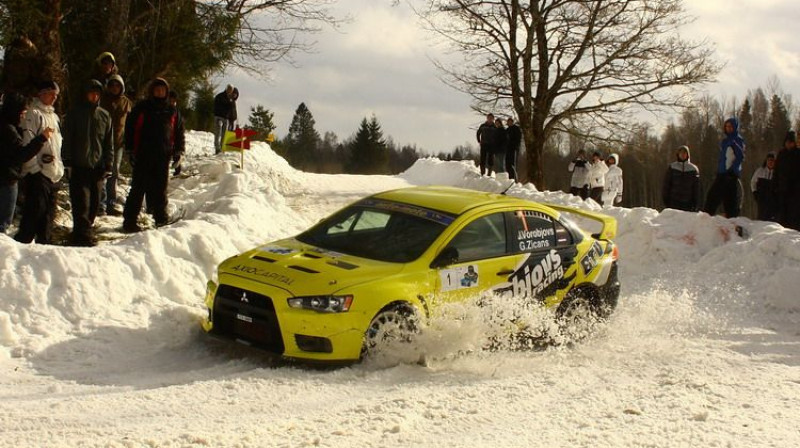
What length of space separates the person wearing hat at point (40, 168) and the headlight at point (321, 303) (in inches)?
150

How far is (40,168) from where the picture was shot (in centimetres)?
846

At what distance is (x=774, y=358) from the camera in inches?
319

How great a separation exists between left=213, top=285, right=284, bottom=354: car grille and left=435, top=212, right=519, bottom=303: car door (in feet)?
4.81

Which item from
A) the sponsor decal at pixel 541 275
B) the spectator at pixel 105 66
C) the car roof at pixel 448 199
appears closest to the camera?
the sponsor decal at pixel 541 275

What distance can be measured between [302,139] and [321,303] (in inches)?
3806

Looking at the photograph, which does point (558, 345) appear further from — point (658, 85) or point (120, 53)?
point (658, 85)

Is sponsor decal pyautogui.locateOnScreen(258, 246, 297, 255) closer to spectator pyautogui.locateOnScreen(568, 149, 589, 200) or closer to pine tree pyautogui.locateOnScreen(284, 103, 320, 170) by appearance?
spectator pyautogui.locateOnScreen(568, 149, 589, 200)

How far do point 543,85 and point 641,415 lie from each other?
18882 millimetres

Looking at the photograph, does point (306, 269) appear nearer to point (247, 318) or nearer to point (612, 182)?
point (247, 318)

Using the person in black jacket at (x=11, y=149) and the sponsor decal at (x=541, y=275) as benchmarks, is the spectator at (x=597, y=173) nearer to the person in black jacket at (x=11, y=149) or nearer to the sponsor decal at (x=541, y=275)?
the sponsor decal at (x=541, y=275)

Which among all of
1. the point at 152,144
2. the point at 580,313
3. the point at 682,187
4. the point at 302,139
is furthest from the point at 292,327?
the point at 302,139

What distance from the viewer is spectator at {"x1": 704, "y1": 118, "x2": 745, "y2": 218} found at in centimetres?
1357

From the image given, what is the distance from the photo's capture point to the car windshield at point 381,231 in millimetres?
7191

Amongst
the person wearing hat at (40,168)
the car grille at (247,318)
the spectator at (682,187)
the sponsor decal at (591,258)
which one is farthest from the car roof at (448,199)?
the spectator at (682,187)
